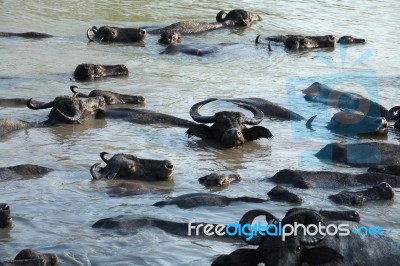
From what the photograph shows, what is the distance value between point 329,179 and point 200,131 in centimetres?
262

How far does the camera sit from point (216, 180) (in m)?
10.3

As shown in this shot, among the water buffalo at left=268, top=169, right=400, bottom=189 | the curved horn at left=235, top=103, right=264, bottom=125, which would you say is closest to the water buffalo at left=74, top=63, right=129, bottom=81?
the curved horn at left=235, top=103, right=264, bottom=125

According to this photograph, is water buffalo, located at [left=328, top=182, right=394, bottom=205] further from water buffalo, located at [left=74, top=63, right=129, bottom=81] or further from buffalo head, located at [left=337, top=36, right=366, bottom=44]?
buffalo head, located at [left=337, top=36, right=366, bottom=44]

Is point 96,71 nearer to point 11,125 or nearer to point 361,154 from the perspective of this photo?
point 11,125

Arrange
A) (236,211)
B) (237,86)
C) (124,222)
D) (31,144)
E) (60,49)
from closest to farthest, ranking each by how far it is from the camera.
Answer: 1. (124,222)
2. (236,211)
3. (31,144)
4. (237,86)
5. (60,49)

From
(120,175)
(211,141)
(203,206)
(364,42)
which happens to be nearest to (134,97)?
(211,141)

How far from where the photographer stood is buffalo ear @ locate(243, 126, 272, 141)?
40.7ft

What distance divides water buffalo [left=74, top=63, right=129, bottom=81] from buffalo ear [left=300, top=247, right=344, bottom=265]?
955 cm

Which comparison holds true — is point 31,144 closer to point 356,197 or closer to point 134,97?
point 134,97

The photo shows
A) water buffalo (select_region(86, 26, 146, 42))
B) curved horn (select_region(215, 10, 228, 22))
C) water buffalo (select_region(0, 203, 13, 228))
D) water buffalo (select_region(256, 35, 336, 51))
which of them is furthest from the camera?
curved horn (select_region(215, 10, 228, 22))

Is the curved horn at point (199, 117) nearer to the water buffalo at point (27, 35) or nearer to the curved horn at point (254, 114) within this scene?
the curved horn at point (254, 114)

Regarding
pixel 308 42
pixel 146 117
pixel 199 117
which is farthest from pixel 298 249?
pixel 308 42

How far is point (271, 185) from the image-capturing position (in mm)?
10344

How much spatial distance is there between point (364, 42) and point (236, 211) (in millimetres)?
12127
